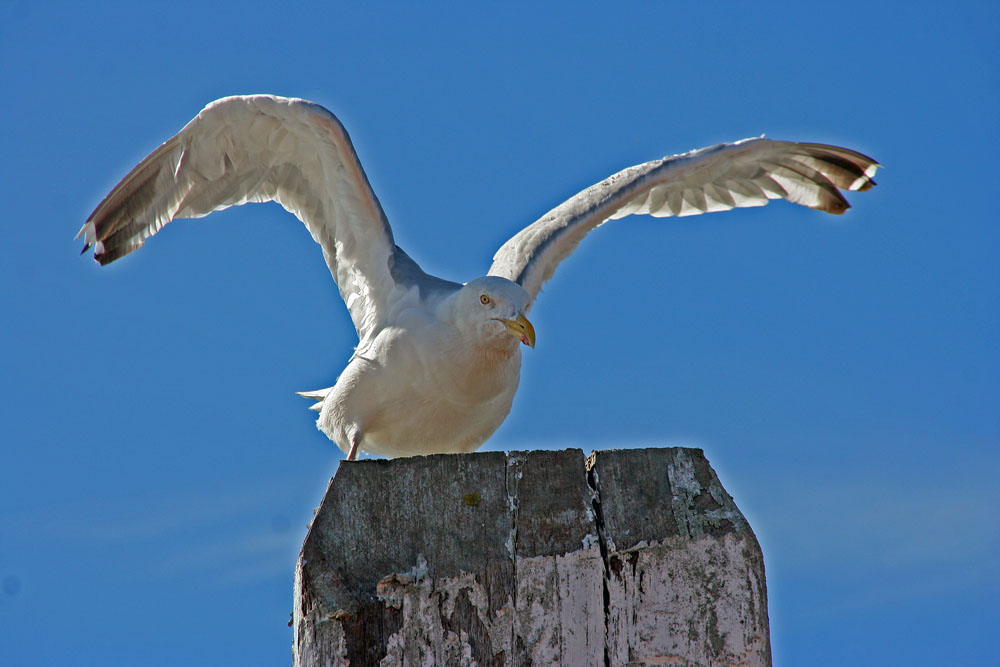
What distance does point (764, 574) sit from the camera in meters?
3.77

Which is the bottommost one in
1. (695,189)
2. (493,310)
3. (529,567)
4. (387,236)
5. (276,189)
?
(529,567)

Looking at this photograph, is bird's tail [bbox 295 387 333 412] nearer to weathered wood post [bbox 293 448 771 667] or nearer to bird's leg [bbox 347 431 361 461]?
bird's leg [bbox 347 431 361 461]

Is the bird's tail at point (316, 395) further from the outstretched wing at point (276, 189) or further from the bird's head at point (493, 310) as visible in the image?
the bird's head at point (493, 310)

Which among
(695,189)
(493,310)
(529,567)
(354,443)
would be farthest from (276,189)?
(529,567)

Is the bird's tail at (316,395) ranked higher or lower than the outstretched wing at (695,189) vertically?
lower

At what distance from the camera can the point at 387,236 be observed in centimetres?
848

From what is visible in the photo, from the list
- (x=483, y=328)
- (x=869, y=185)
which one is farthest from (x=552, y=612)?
(x=869, y=185)

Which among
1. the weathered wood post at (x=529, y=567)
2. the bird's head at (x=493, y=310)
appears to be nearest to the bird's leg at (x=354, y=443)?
the bird's head at (x=493, y=310)

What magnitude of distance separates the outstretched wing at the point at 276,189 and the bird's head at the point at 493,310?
31.3 inches

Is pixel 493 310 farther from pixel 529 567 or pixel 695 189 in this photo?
pixel 695 189

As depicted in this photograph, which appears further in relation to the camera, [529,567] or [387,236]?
[387,236]

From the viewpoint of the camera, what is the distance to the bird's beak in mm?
7125

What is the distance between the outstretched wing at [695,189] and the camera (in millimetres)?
9211

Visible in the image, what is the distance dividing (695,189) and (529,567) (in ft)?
25.6
